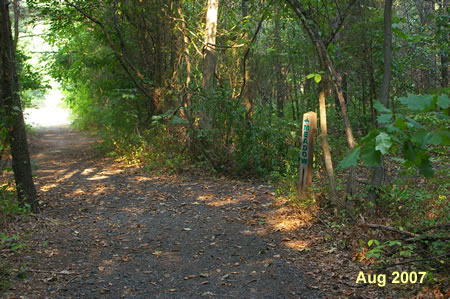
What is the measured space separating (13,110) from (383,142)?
19.6ft

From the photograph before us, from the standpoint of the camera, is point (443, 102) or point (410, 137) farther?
point (410, 137)

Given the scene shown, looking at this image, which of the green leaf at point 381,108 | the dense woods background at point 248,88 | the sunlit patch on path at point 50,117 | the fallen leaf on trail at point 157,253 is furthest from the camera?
the sunlit patch on path at point 50,117

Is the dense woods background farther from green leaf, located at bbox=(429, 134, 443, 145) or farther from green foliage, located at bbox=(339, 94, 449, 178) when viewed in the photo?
green leaf, located at bbox=(429, 134, 443, 145)

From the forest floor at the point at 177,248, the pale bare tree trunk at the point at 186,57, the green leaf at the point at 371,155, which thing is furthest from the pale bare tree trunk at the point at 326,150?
the pale bare tree trunk at the point at 186,57

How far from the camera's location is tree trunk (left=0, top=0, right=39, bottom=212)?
6.17m

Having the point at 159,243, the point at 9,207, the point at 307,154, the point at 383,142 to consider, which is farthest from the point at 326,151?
the point at 9,207

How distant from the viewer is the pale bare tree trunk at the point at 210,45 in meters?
11.0

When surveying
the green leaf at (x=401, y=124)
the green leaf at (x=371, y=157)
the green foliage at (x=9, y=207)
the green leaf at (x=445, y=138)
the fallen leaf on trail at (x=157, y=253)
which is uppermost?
the green leaf at (x=401, y=124)

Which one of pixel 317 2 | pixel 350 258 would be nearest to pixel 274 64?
pixel 317 2

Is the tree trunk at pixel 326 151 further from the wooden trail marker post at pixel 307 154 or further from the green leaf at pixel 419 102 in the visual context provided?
the green leaf at pixel 419 102

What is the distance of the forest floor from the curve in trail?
14 mm

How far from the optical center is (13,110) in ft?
20.8

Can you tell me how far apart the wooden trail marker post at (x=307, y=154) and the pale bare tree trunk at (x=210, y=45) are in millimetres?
4681

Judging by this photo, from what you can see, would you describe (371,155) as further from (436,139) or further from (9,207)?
(9,207)
